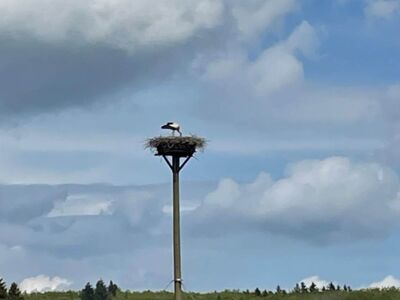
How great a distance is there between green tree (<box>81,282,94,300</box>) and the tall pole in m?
100

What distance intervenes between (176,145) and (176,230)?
223 inches

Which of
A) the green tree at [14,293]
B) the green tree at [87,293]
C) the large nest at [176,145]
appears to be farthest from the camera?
the green tree at [87,293]

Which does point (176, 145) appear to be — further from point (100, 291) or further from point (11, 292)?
point (100, 291)

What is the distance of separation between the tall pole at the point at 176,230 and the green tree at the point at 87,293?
100 metres

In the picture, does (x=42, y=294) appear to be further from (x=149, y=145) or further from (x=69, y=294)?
(x=149, y=145)

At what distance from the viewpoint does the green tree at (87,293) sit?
174375mm

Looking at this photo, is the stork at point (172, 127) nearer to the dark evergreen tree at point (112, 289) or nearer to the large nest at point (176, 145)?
the large nest at point (176, 145)

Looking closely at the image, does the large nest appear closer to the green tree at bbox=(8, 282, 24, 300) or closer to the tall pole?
the tall pole

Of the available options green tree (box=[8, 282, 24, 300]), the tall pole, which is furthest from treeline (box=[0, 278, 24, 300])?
the tall pole

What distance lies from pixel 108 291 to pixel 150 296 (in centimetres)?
1561

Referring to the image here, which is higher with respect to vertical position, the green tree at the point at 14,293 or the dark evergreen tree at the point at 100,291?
the dark evergreen tree at the point at 100,291

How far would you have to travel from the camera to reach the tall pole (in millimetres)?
74750

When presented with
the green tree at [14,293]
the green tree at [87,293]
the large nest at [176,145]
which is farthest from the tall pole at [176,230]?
the green tree at [87,293]

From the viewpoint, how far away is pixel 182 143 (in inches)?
2926
